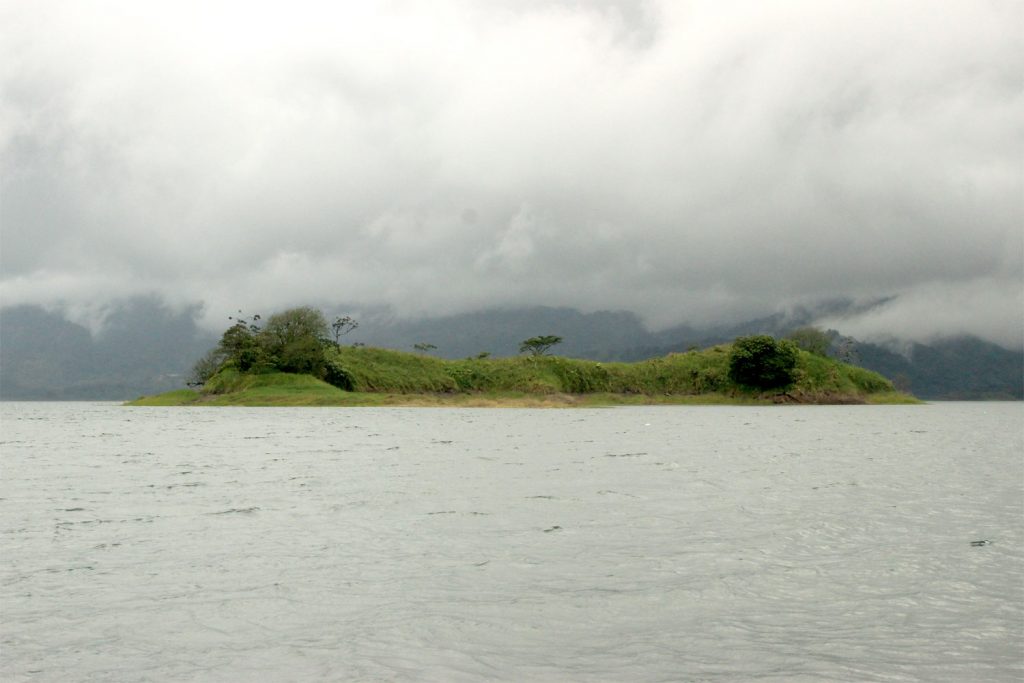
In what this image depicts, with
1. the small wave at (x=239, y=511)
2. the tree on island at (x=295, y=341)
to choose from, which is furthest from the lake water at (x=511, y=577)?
the tree on island at (x=295, y=341)

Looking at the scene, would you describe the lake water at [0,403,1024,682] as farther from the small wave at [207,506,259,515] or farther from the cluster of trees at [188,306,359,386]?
the cluster of trees at [188,306,359,386]

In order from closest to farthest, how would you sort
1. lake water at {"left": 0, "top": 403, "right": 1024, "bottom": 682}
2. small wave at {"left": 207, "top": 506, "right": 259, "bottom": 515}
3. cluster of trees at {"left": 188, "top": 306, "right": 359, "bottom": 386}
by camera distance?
lake water at {"left": 0, "top": 403, "right": 1024, "bottom": 682} < small wave at {"left": 207, "top": 506, "right": 259, "bottom": 515} < cluster of trees at {"left": 188, "top": 306, "right": 359, "bottom": 386}

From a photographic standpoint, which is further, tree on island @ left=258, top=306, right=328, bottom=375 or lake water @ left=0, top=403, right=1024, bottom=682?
tree on island @ left=258, top=306, right=328, bottom=375

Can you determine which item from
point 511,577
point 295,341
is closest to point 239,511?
point 511,577

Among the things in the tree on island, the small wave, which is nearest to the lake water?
the small wave

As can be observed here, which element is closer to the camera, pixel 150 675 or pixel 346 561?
pixel 150 675

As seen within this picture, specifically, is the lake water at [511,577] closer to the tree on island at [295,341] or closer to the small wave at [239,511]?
the small wave at [239,511]

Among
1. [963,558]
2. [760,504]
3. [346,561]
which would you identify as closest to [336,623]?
[346,561]

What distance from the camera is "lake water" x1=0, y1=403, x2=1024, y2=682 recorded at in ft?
35.5

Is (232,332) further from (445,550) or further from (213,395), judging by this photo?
(445,550)

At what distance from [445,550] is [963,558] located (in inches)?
438

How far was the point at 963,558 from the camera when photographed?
17031mm

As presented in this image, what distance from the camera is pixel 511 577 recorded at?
50.1 feet

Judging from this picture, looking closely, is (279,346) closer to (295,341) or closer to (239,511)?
(295,341)
